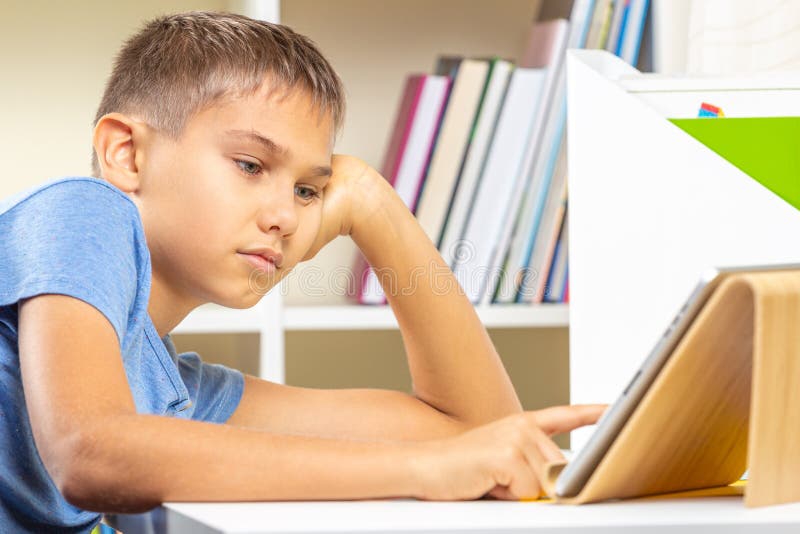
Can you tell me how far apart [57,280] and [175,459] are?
0.17m

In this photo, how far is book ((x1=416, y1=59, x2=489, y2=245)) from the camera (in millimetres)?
1409

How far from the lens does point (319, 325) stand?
4.47ft

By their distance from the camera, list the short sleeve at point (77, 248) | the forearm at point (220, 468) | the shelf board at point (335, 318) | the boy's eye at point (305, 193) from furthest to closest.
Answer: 1. the shelf board at point (335, 318)
2. the boy's eye at point (305, 193)
3. the short sleeve at point (77, 248)
4. the forearm at point (220, 468)

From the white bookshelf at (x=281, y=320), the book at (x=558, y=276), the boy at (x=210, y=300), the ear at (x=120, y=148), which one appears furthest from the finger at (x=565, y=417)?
the book at (x=558, y=276)

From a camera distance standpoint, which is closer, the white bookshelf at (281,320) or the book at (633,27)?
the white bookshelf at (281,320)

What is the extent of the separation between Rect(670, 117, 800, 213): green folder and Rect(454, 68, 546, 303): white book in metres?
0.55

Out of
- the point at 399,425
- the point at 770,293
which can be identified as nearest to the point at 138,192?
the point at 399,425

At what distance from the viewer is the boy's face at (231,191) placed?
0.81 meters

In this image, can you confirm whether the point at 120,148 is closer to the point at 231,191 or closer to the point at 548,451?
the point at 231,191

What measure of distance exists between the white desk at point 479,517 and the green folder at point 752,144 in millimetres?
436

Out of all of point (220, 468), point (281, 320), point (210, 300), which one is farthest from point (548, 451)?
point (281, 320)

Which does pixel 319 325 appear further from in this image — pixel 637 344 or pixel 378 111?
pixel 637 344

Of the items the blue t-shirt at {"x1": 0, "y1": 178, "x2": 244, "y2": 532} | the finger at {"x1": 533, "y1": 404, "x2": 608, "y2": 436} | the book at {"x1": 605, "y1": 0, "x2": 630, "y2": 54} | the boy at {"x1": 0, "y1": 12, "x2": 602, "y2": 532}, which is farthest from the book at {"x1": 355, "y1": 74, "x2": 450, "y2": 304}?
the finger at {"x1": 533, "y1": 404, "x2": 608, "y2": 436}

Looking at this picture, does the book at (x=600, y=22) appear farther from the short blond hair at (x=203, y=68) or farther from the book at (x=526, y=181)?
the short blond hair at (x=203, y=68)
